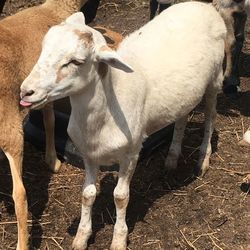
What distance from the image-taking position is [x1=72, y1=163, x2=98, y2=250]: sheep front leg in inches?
144

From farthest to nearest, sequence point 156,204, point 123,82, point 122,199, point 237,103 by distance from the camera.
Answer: point 237,103 < point 156,204 < point 122,199 < point 123,82

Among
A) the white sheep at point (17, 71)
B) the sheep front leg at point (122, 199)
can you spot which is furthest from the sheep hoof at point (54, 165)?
the sheep front leg at point (122, 199)

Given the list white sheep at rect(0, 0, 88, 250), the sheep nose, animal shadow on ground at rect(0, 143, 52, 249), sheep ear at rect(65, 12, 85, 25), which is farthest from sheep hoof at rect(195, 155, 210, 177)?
the sheep nose

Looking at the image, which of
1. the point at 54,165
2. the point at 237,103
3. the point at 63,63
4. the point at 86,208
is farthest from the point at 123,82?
the point at 237,103

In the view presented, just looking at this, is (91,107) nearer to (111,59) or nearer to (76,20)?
(111,59)

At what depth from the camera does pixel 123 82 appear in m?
3.30

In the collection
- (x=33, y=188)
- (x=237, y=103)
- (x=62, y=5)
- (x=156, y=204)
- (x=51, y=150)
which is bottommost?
(x=237, y=103)

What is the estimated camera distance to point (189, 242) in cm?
384

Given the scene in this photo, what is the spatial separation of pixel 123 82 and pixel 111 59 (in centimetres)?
50

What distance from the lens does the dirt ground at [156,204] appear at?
387cm

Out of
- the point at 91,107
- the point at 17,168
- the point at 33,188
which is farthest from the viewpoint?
the point at 33,188

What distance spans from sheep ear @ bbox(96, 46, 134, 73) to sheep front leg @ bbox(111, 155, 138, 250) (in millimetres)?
866

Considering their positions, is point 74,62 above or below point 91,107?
above

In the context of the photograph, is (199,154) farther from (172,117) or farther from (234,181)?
(172,117)
